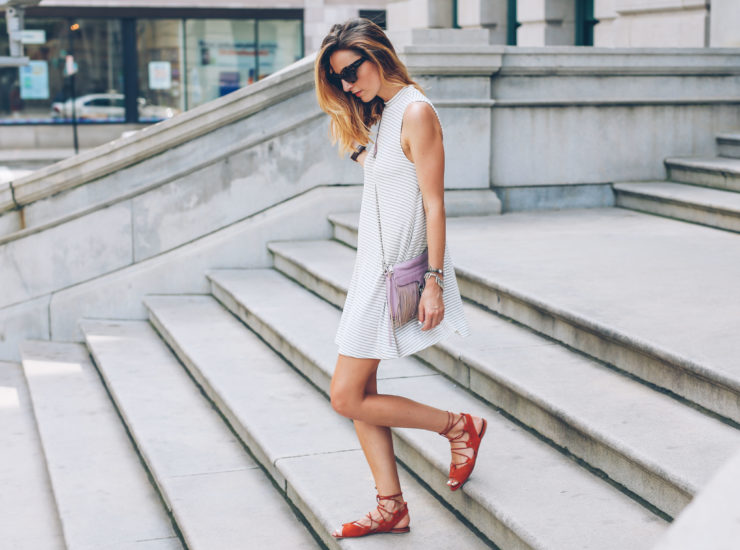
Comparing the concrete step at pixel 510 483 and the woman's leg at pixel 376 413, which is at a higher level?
the woman's leg at pixel 376 413

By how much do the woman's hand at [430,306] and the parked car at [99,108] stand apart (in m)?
23.3

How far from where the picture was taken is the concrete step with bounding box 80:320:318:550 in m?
3.91

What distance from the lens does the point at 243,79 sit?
87.1 ft

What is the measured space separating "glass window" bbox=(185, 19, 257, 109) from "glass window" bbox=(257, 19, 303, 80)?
243mm

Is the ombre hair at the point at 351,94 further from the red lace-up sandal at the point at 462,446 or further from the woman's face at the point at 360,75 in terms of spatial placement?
the red lace-up sandal at the point at 462,446

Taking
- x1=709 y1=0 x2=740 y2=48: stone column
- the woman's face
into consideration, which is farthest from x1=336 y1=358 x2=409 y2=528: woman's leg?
x1=709 y1=0 x2=740 y2=48: stone column

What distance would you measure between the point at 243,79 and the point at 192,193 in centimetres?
1984

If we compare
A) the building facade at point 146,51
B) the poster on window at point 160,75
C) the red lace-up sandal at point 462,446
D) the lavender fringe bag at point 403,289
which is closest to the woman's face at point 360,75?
the lavender fringe bag at point 403,289

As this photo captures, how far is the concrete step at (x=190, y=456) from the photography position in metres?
3.91

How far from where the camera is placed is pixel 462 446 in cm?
352

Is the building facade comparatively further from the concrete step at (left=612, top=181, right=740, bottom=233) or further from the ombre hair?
the ombre hair

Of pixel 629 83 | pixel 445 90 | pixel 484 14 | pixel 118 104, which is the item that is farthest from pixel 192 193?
pixel 118 104

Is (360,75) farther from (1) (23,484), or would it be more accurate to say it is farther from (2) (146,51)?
(2) (146,51)

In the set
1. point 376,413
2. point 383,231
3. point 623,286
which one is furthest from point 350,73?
point 623,286
